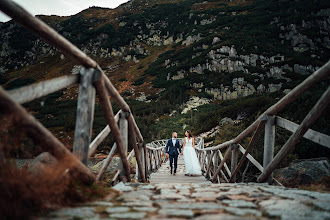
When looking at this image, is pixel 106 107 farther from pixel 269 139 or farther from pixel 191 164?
pixel 191 164

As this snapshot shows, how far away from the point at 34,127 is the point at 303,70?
134 feet

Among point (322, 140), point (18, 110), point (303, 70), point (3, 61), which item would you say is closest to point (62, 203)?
point (18, 110)

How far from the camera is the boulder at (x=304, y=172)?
4703mm

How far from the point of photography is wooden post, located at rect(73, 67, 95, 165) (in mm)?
2162

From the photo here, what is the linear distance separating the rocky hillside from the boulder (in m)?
14.8

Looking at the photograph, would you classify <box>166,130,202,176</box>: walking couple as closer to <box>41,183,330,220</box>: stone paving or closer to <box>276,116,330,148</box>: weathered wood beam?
<box>276,116,330,148</box>: weathered wood beam

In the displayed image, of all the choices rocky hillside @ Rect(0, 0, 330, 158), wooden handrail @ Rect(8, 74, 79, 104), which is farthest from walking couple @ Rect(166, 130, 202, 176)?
rocky hillside @ Rect(0, 0, 330, 158)

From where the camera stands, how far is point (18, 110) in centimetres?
136

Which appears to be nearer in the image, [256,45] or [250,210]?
[250,210]

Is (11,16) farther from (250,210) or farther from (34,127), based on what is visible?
(250,210)

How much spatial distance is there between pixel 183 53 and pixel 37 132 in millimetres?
52228

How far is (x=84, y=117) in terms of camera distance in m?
2.18

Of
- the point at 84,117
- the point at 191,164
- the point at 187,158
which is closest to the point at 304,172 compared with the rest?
the point at 191,164

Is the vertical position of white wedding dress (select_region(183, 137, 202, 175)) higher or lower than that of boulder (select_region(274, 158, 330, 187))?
lower
